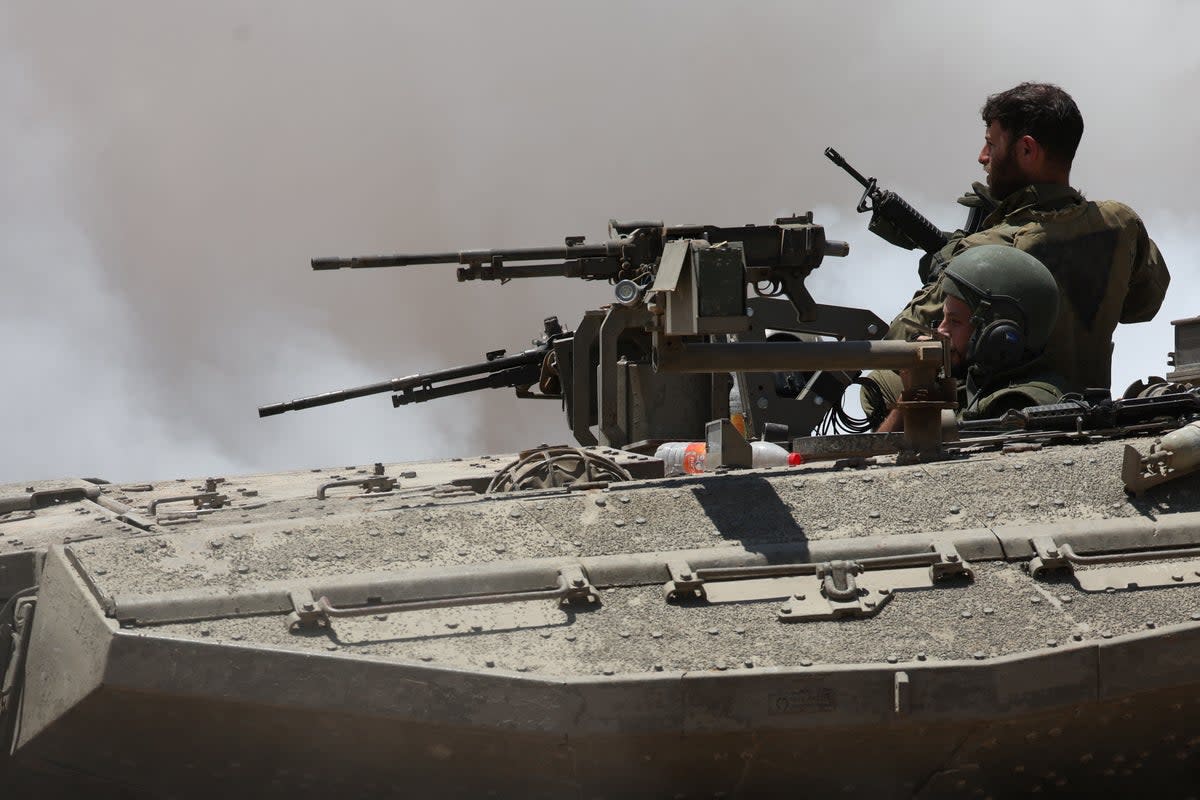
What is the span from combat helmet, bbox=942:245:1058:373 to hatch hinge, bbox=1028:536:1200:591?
218 cm

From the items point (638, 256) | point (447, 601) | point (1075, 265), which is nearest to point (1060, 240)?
point (1075, 265)

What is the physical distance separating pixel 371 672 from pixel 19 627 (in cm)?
132

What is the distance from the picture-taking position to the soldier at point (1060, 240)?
8.77 m

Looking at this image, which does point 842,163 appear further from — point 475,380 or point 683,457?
point 683,457

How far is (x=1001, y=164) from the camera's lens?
9.42 metres

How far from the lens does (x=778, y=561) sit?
5848 millimetres

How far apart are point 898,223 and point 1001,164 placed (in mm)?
1923

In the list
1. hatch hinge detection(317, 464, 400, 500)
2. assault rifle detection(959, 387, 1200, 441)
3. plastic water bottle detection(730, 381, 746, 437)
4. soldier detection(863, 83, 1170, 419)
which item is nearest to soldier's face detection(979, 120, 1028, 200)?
soldier detection(863, 83, 1170, 419)

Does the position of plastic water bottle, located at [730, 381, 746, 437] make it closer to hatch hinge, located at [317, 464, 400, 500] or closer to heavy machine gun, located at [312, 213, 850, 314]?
heavy machine gun, located at [312, 213, 850, 314]

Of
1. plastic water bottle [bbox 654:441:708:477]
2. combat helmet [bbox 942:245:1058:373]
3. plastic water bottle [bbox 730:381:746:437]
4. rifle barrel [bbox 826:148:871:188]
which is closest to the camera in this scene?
plastic water bottle [bbox 654:441:708:477]

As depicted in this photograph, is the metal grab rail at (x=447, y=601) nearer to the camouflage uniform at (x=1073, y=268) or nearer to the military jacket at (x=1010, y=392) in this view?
the military jacket at (x=1010, y=392)

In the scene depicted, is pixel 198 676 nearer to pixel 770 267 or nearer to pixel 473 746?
pixel 473 746

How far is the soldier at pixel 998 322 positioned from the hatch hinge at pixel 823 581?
89.8 inches

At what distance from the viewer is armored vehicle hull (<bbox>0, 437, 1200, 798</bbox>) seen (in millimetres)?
5301
